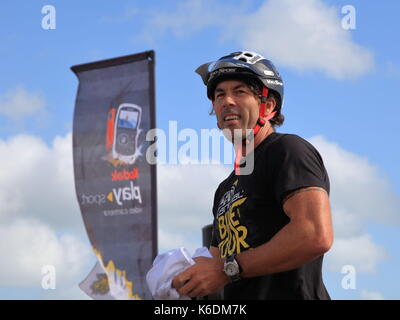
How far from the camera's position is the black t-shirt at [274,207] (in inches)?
166

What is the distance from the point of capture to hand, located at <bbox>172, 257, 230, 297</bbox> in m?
4.14

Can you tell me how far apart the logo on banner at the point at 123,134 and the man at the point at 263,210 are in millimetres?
24342

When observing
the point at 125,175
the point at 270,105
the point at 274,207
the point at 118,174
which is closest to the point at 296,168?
the point at 274,207

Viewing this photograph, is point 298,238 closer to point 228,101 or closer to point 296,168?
point 296,168

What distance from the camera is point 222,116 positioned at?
4.89 m

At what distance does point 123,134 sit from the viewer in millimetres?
29672

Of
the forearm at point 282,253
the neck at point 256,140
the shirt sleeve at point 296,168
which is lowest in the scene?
the forearm at point 282,253

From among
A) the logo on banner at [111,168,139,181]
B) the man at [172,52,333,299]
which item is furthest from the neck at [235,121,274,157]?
the logo on banner at [111,168,139,181]

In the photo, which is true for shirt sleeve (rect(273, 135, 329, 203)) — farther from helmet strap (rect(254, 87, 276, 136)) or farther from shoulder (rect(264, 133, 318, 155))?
helmet strap (rect(254, 87, 276, 136))

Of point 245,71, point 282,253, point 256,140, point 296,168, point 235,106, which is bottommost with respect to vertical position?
point 282,253

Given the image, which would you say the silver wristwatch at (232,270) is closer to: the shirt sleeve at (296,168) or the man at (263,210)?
the man at (263,210)

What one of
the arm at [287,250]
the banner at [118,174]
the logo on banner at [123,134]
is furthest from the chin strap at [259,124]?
the logo on banner at [123,134]

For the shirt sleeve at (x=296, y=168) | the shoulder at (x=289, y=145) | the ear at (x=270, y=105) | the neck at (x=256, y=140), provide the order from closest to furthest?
1. the shirt sleeve at (x=296, y=168)
2. the shoulder at (x=289, y=145)
3. the neck at (x=256, y=140)
4. the ear at (x=270, y=105)

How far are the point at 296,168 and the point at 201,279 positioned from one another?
952 millimetres
